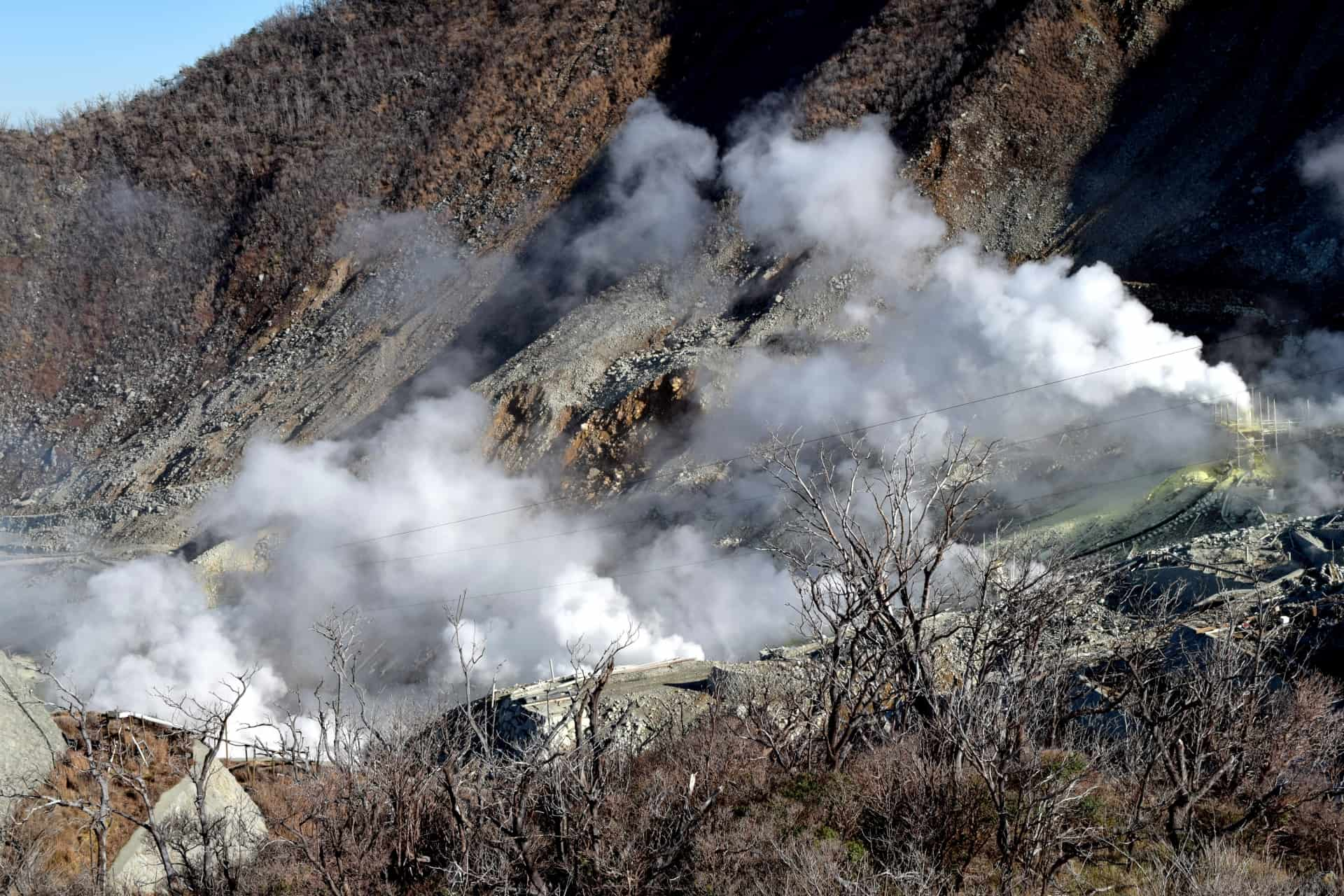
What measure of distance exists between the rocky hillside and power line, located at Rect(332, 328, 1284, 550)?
4.80ft

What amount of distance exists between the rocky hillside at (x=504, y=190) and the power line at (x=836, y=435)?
1462mm

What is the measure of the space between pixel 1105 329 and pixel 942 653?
11.3 meters

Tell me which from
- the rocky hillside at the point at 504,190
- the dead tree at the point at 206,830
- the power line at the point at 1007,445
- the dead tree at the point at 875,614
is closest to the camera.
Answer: the dead tree at the point at 206,830

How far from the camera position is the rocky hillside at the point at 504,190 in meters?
28.8

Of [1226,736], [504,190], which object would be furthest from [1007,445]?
[504,190]

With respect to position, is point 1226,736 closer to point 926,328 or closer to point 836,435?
point 836,435

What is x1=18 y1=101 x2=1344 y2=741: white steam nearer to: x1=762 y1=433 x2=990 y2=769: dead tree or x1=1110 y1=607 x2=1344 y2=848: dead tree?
x1=762 y1=433 x2=990 y2=769: dead tree

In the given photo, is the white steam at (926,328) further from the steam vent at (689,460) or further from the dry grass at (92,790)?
the dry grass at (92,790)

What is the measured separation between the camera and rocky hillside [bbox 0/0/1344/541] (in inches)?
1135

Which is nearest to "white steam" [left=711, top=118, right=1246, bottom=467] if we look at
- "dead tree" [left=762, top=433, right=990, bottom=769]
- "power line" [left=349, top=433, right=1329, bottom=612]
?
"power line" [left=349, top=433, right=1329, bottom=612]

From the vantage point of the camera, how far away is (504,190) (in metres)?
39.2

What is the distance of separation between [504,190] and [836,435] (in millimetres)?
19111

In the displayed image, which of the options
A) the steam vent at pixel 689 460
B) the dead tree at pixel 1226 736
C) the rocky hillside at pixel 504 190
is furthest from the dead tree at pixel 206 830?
the rocky hillside at pixel 504 190

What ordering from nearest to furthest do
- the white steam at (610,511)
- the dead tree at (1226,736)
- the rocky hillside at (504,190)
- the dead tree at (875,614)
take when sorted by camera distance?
the dead tree at (1226,736) < the dead tree at (875,614) < the white steam at (610,511) < the rocky hillside at (504,190)
